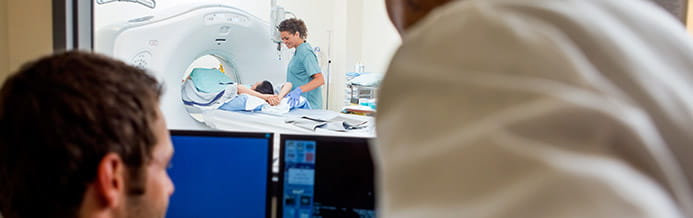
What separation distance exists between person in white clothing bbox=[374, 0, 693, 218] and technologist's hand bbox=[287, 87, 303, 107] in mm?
2881

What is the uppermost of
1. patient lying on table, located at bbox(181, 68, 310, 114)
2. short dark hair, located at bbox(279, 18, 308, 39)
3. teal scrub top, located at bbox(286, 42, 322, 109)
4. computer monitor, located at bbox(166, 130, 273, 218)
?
short dark hair, located at bbox(279, 18, 308, 39)

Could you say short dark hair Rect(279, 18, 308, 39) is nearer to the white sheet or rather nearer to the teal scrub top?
the teal scrub top

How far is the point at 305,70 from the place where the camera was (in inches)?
144

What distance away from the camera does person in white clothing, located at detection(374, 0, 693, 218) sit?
315 millimetres

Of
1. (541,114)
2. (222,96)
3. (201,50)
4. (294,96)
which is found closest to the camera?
A: (541,114)

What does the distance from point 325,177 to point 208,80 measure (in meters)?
1.92

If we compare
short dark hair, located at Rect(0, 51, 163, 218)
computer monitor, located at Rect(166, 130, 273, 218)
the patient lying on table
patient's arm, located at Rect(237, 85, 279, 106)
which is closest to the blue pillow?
the patient lying on table

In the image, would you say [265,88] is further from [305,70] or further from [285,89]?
[305,70]

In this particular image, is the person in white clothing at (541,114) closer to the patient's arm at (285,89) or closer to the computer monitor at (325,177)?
the computer monitor at (325,177)

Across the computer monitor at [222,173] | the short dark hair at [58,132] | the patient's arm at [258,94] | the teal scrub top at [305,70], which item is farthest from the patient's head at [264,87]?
the short dark hair at [58,132]

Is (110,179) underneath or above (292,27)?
underneath

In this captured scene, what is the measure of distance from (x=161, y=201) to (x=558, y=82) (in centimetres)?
79

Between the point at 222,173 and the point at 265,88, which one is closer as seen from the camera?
the point at 222,173

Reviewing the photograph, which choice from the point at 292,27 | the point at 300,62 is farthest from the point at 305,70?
the point at 292,27
